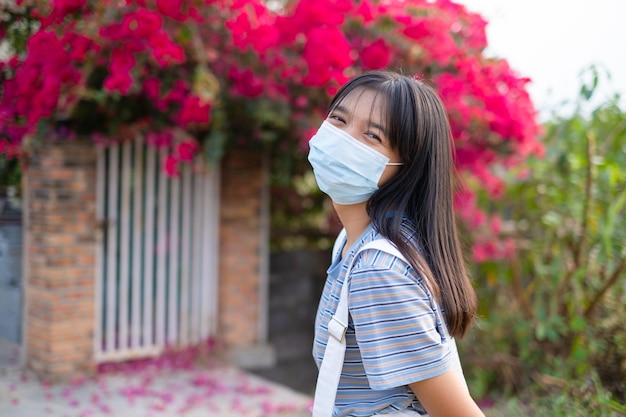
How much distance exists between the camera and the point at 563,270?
14.3 feet

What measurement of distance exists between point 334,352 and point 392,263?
271 mm

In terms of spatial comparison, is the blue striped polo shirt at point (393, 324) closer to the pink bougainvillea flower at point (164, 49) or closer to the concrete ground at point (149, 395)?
the pink bougainvillea flower at point (164, 49)

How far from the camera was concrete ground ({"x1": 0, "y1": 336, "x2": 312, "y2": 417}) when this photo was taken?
A: 416 cm

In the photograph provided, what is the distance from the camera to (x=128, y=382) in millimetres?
4773

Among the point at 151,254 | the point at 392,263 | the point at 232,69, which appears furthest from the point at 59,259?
the point at 392,263

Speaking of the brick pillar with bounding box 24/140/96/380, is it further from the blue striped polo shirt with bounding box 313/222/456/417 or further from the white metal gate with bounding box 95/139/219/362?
the blue striped polo shirt with bounding box 313/222/456/417

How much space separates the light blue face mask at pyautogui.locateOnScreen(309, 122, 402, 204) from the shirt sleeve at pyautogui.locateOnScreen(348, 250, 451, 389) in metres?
0.29

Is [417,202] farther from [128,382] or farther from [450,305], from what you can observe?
[128,382]

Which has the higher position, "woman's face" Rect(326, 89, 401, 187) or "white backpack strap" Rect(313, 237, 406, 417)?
"woman's face" Rect(326, 89, 401, 187)

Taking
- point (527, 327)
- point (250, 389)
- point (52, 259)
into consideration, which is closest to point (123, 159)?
point (52, 259)

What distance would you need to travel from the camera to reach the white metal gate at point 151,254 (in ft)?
16.5

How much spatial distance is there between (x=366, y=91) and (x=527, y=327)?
3.16m

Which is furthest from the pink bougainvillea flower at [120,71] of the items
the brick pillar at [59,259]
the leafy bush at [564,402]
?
the leafy bush at [564,402]

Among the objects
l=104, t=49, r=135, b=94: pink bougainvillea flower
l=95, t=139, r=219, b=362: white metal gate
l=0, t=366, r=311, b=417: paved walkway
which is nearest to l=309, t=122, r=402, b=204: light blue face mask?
l=104, t=49, r=135, b=94: pink bougainvillea flower
